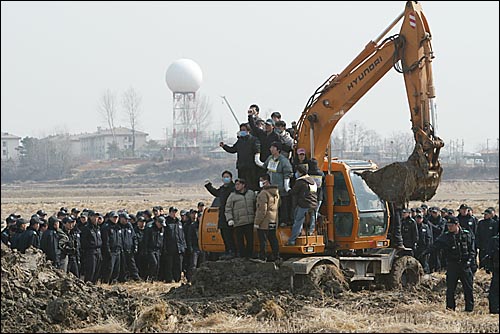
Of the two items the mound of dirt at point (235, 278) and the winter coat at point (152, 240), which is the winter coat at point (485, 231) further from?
the winter coat at point (152, 240)

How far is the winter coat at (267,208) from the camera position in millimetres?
14758

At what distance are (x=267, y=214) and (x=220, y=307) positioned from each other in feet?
6.96

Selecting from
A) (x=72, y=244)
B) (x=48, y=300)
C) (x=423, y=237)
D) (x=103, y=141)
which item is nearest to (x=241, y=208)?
(x=48, y=300)

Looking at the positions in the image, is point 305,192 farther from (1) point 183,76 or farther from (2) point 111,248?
(1) point 183,76

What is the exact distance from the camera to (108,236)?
1895cm

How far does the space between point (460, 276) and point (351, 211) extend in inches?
104

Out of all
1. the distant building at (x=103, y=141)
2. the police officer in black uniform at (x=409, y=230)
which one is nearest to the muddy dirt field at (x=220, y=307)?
the police officer in black uniform at (x=409, y=230)

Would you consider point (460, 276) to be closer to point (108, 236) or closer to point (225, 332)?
point (225, 332)

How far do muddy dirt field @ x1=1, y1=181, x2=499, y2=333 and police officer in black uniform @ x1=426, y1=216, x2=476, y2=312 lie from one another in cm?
28

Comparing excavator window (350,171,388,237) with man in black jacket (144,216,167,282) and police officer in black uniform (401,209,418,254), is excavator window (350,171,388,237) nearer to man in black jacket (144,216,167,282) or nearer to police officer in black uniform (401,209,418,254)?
police officer in black uniform (401,209,418,254)

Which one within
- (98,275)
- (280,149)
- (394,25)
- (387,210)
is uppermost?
(394,25)

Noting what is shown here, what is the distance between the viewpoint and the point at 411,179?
14922mm

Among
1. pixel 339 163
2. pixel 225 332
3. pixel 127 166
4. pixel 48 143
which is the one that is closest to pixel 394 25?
pixel 339 163

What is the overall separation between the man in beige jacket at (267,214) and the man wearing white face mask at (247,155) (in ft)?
1.77
